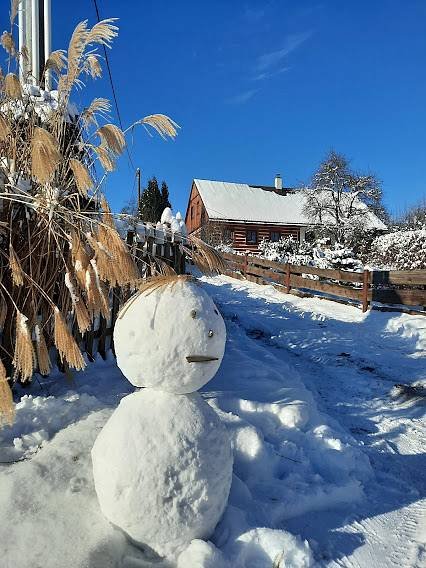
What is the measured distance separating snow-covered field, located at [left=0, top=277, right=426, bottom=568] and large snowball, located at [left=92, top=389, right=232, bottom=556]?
103 millimetres

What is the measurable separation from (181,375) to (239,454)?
1.12 metres

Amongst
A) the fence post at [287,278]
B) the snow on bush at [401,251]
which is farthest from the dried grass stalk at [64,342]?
the snow on bush at [401,251]

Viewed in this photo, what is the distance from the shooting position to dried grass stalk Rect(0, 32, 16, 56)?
2551mm

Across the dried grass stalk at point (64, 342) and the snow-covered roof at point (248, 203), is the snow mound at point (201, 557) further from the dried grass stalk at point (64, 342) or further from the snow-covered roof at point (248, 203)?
the snow-covered roof at point (248, 203)

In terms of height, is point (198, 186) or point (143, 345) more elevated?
point (198, 186)

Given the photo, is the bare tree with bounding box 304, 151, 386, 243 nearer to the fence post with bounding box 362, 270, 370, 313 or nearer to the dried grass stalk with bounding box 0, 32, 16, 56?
the fence post with bounding box 362, 270, 370, 313

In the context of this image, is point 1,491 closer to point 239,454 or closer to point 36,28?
point 239,454

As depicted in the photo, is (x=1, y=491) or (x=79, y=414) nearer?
(x=1, y=491)

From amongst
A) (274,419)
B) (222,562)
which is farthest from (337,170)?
(222,562)

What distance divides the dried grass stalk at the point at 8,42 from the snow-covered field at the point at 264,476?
2.25 metres

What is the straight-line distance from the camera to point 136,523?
1895 millimetres

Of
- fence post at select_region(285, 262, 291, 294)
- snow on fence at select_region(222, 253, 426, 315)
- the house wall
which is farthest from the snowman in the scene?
the house wall

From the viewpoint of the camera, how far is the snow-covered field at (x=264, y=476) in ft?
6.26

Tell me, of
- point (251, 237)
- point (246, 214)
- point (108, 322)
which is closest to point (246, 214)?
point (246, 214)
